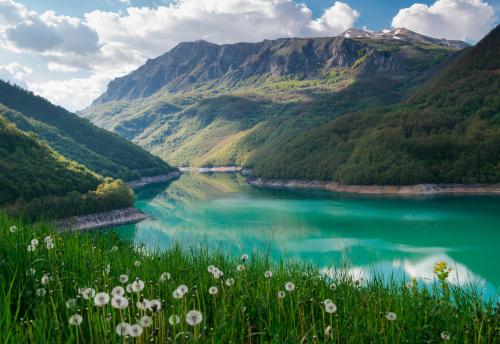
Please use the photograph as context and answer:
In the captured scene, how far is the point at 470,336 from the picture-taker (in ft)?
18.5

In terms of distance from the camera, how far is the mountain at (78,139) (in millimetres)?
145238

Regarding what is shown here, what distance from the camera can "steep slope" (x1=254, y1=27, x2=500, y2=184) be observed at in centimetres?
10938

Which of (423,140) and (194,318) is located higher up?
(423,140)

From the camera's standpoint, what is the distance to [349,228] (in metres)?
68.2

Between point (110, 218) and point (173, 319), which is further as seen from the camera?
point (110, 218)

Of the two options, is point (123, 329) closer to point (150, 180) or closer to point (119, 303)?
point (119, 303)

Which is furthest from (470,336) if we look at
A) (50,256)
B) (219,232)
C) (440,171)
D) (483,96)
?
(483,96)

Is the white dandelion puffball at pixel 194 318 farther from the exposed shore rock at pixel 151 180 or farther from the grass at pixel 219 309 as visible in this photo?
the exposed shore rock at pixel 151 180

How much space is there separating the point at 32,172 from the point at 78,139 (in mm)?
109840

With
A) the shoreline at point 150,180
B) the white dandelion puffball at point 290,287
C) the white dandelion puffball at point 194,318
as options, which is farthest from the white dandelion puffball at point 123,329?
the shoreline at point 150,180

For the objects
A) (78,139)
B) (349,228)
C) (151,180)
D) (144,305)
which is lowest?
(151,180)

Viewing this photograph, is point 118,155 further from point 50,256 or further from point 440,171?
point 50,256

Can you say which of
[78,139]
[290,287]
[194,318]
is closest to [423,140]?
[290,287]

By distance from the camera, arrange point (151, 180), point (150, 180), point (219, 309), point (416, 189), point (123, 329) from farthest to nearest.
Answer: point (151, 180) < point (150, 180) < point (416, 189) < point (219, 309) < point (123, 329)
